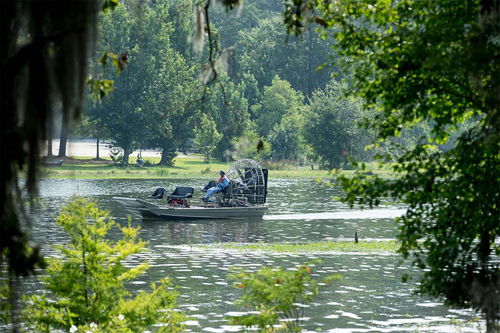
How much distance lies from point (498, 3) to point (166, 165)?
87.3 meters

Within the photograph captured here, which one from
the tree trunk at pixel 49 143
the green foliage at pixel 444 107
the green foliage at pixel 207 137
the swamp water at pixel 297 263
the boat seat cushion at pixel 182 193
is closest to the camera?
the tree trunk at pixel 49 143

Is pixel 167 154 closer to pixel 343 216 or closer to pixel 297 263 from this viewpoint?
pixel 343 216

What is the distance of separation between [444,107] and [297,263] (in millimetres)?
15020

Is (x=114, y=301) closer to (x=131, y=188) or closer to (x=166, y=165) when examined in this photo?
(x=131, y=188)

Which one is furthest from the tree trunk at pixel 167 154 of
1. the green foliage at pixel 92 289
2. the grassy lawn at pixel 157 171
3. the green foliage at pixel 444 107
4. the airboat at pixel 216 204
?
the green foliage at pixel 444 107

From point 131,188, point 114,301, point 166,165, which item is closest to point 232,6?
point 114,301

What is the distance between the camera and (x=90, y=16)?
5.66m

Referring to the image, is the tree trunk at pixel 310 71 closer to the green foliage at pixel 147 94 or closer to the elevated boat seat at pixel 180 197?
the green foliage at pixel 147 94

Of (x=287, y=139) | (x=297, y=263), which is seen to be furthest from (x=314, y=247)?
(x=287, y=139)

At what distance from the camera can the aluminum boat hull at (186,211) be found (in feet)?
127

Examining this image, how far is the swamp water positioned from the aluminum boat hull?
1.58ft

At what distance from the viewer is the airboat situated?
38.9m

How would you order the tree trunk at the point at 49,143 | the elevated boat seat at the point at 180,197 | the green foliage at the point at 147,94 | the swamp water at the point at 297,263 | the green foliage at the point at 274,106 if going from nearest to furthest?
1. the tree trunk at the point at 49,143
2. the swamp water at the point at 297,263
3. the elevated boat seat at the point at 180,197
4. the green foliage at the point at 147,94
5. the green foliage at the point at 274,106

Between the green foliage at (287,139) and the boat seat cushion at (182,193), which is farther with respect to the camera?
the green foliage at (287,139)
